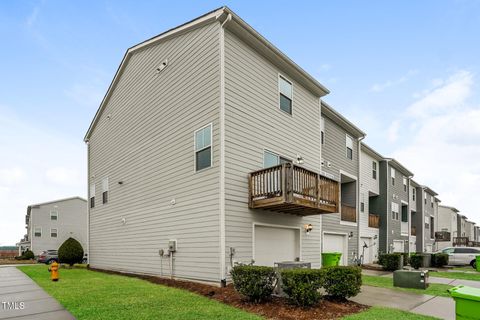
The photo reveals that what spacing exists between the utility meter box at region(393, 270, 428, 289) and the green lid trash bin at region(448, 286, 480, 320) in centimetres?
726

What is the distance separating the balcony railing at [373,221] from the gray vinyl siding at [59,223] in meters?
32.3

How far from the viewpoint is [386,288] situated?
11.7 meters

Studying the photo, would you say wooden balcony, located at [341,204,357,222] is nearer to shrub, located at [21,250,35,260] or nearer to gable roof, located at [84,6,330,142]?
gable roof, located at [84,6,330,142]

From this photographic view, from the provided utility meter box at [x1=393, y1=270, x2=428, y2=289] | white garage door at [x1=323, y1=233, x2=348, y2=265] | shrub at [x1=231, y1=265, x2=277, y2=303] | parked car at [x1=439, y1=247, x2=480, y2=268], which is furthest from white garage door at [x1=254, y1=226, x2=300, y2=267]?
parked car at [x1=439, y1=247, x2=480, y2=268]

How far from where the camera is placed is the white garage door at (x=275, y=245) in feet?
37.8

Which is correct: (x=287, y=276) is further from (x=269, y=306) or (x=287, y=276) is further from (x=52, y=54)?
(x=52, y=54)

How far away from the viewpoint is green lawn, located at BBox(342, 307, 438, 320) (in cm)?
725

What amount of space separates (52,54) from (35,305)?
11784 millimetres

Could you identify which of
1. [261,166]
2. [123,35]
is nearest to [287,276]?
[261,166]

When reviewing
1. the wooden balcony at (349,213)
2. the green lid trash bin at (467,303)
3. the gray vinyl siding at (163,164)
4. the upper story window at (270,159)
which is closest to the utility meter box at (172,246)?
the gray vinyl siding at (163,164)

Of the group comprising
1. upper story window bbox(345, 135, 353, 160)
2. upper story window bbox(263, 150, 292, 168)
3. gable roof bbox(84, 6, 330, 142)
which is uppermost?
gable roof bbox(84, 6, 330, 142)

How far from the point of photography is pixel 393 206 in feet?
91.1

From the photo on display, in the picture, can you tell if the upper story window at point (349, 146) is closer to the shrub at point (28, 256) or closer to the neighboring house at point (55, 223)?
the neighboring house at point (55, 223)

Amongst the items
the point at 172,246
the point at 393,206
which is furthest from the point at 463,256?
the point at 172,246
